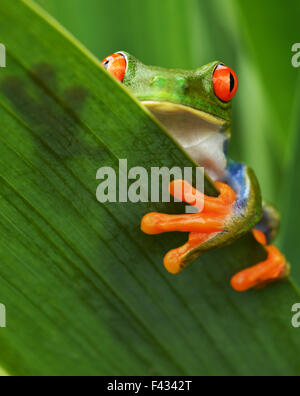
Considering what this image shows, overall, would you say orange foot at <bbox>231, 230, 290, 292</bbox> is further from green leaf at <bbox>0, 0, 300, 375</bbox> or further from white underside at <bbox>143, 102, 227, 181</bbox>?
white underside at <bbox>143, 102, 227, 181</bbox>

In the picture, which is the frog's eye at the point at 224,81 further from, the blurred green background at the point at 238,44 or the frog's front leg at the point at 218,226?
the blurred green background at the point at 238,44

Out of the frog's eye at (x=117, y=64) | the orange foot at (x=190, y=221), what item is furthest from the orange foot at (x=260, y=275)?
the frog's eye at (x=117, y=64)

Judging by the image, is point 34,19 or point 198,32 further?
point 198,32

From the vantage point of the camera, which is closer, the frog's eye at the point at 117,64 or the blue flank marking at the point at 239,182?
the blue flank marking at the point at 239,182

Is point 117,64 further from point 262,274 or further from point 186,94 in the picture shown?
point 262,274

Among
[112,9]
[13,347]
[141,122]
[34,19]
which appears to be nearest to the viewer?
[34,19]
